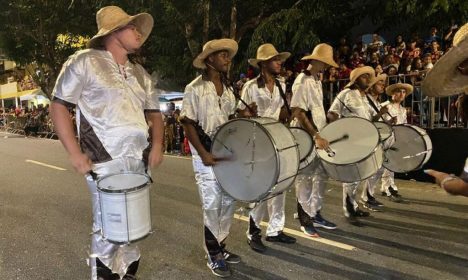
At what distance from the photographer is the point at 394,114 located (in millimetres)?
7852

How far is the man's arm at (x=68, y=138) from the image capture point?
307 centimetres

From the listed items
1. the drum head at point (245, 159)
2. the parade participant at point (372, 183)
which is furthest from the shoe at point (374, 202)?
the drum head at point (245, 159)

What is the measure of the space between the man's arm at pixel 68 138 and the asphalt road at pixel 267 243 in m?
1.75

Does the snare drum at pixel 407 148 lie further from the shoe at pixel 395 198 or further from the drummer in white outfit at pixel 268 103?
the drummer in white outfit at pixel 268 103

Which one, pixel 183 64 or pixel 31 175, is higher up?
pixel 183 64

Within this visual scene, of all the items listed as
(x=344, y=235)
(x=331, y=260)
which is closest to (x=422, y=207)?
(x=344, y=235)

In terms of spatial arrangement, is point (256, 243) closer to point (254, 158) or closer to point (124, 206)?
point (254, 158)

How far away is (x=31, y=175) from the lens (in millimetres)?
10492

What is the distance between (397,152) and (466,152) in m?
2.80

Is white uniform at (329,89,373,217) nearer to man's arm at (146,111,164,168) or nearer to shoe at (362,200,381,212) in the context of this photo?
shoe at (362,200,381,212)

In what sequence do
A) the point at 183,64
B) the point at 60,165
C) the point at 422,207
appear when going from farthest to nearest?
the point at 183,64, the point at 60,165, the point at 422,207

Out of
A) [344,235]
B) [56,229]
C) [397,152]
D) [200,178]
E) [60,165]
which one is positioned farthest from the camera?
[60,165]

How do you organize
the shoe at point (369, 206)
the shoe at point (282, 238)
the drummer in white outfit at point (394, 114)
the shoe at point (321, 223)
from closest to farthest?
1. the shoe at point (282, 238)
2. the shoe at point (321, 223)
3. the shoe at point (369, 206)
4. the drummer in white outfit at point (394, 114)

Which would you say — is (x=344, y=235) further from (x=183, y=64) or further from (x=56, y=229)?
(x=183, y=64)
